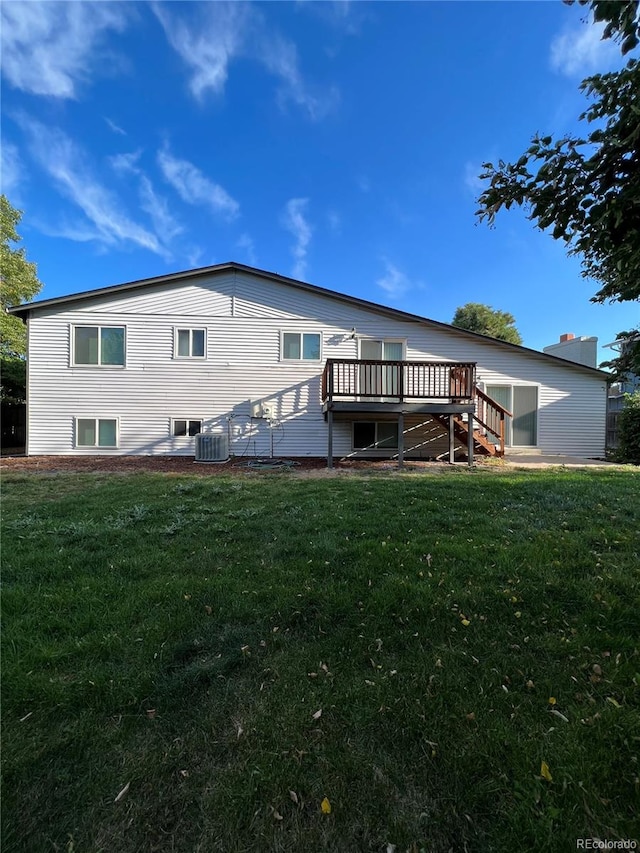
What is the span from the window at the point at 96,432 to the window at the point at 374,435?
8106mm

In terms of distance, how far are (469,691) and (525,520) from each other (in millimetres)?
3070

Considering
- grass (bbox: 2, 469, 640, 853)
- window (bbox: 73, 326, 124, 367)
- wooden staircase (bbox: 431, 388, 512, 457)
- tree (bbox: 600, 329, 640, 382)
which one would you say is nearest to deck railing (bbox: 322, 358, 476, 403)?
wooden staircase (bbox: 431, 388, 512, 457)

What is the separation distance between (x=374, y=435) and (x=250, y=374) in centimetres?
474

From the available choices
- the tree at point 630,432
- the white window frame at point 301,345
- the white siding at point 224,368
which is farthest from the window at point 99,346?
the tree at point 630,432

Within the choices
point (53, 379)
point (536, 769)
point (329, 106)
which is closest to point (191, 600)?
point (536, 769)

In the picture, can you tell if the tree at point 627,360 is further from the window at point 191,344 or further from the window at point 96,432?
the window at point 96,432

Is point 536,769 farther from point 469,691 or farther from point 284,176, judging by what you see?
point 284,176

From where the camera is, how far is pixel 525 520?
176 inches

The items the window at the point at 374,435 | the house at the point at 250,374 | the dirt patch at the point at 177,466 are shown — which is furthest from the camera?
the window at the point at 374,435

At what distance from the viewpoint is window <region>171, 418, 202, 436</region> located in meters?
12.5

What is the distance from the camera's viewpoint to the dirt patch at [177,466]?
907cm

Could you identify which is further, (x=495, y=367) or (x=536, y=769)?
(x=495, y=367)

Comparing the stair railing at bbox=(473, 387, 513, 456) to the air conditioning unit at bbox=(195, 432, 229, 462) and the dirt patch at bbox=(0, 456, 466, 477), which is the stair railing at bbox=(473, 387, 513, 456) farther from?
the air conditioning unit at bbox=(195, 432, 229, 462)

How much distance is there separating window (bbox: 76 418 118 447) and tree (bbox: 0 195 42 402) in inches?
349
